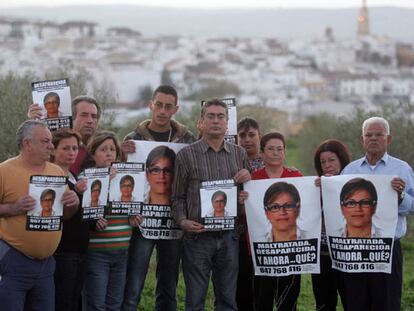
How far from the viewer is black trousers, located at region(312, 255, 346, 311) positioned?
27.3 feet

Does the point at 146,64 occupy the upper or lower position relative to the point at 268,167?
upper

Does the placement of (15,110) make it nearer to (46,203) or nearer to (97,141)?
(97,141)

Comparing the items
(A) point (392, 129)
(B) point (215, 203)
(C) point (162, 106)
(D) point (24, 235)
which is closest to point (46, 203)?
(D) point (24, 235)


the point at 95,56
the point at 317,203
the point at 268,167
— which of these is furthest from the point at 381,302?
the point at 95,56

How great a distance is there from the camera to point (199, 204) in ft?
25.2

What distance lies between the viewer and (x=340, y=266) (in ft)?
25.9

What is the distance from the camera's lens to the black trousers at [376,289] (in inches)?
307

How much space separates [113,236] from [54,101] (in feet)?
4.45

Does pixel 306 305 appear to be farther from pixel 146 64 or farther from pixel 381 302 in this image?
pixel 146 64

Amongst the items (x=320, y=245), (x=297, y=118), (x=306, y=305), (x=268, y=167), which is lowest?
(x=306, y=305)

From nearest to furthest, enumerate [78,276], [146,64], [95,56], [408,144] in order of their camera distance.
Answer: [78,276] < [408,144] < [146,64] < [95,56]

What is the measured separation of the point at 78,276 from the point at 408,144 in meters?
24.1

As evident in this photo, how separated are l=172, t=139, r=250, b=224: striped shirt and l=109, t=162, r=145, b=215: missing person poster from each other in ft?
1.03

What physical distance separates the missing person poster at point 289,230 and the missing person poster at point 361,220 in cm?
15
